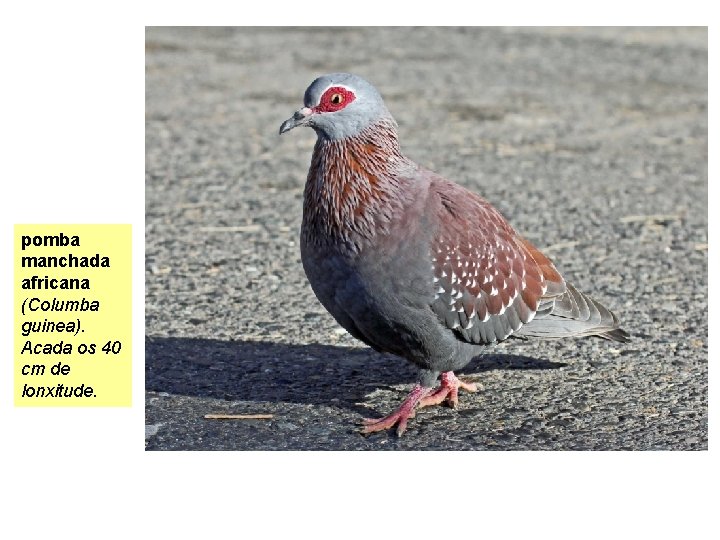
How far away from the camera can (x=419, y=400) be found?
15.3 ft

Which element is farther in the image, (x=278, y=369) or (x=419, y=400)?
(x=278, y=369)

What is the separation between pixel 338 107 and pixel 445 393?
1.34 m

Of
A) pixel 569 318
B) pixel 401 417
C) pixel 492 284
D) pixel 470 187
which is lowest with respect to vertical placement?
pixel 401 417

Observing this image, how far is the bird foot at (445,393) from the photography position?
4.79 metres

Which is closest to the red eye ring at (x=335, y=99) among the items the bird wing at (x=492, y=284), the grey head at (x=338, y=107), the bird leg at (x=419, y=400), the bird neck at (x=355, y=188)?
the grey head at (x=338, y=107)

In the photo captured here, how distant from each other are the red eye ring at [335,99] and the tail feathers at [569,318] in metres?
1.23

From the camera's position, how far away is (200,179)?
26.5 feet

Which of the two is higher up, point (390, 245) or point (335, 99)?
point (335, 99)

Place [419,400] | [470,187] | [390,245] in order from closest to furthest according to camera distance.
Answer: [390,245] → [419,400] → [470,187]

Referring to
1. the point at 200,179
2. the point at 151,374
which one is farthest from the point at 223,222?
the point at 151,374

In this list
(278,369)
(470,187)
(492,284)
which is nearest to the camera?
(492,284)

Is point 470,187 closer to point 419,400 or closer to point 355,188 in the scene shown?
point 419,400

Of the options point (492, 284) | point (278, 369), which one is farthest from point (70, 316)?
point (492, 284)

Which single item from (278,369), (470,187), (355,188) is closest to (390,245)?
(355,188)
